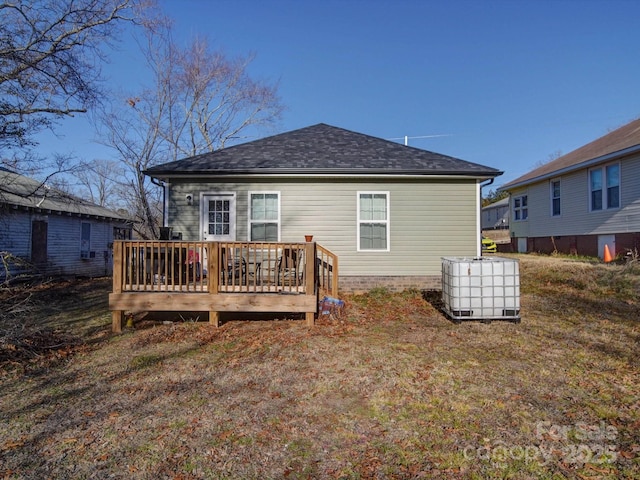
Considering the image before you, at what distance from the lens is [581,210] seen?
43.2ft

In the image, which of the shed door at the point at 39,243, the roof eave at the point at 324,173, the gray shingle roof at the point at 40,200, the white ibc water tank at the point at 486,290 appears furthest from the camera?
the shed door at the point at 39,243

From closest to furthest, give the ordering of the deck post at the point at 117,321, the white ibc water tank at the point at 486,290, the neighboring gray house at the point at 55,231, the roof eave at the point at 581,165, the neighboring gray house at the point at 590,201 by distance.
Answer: the white ibc water tank at the point at 486,290 < the deck post at the point at 117,321 < the roof eave at the point at 581,165 < the neighboring gray house at the point at 590,201 < the neighboring gray house at the point at 55,231

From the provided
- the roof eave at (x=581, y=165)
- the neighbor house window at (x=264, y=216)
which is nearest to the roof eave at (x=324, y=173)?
the neighbor house window at (x=264, y=216)

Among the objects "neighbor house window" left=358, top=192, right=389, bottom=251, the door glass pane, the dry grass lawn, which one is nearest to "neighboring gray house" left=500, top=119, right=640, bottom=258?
the dry grass lawn

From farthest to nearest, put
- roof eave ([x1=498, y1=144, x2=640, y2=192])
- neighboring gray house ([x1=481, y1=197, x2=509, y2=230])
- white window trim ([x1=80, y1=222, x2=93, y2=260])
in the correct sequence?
1. neighboring gray house ([x1=481, y1=197, x2=509, y2=230])
2. white window trim ([x1=80, y1=222, x2=93, y2=260])
3. roof eave ([x1=498, y1=144, x2=640, y2=192])

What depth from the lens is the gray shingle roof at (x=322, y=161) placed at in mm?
8320

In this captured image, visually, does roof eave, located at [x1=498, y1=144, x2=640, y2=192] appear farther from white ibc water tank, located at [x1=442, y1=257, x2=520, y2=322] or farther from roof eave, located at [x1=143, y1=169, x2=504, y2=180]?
white ibc water tank, located at [x1=442, y1=257, x2=520, y2=322]

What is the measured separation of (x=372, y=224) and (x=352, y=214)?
555 millimetres

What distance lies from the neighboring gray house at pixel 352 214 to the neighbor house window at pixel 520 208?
10637 mm

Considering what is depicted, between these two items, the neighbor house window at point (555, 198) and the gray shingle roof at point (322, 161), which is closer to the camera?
the gray shingle roof at point (322, 161)

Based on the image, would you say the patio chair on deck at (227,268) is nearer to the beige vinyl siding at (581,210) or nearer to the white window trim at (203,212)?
the white window trim at (203,212)

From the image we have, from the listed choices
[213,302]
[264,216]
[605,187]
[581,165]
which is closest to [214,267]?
[213,302]

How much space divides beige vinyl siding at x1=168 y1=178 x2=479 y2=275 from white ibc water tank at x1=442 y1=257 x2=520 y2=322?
2702 mm

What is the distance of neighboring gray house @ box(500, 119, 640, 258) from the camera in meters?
11.1
